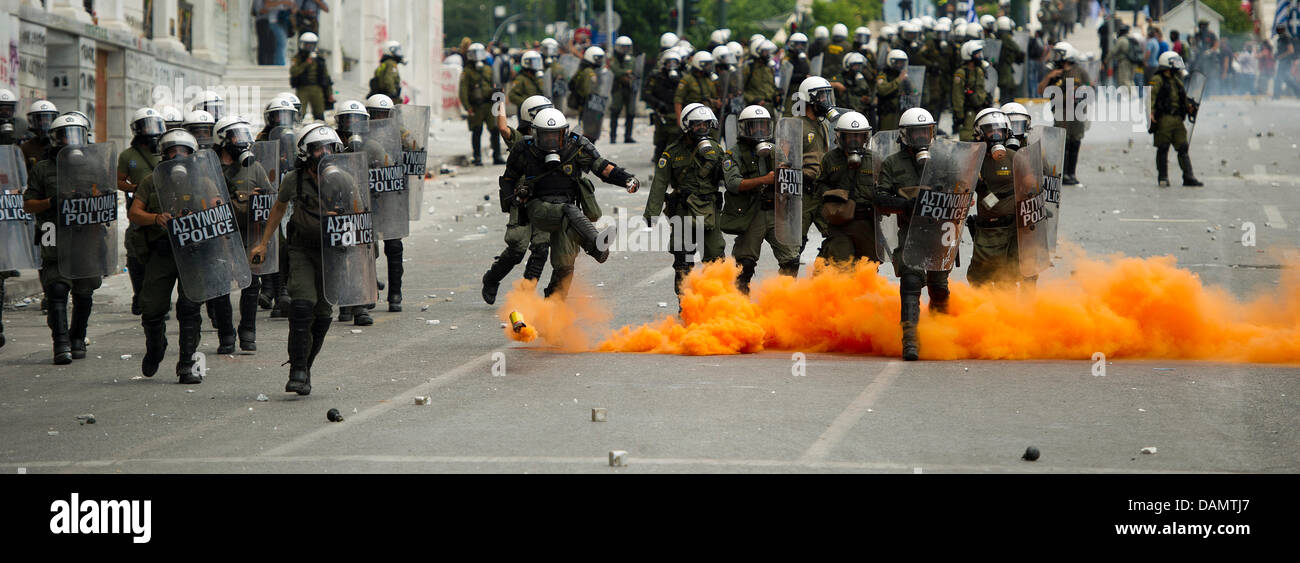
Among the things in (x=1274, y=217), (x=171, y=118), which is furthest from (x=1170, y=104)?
(x=171, y=118)

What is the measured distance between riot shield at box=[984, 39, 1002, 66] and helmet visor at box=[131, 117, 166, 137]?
697 inches

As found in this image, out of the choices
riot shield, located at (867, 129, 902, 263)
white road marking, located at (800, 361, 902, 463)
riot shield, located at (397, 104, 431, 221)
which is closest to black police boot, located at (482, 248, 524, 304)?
riot shield, located at (397, 104, 431, 221)

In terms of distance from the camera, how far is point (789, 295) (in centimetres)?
1137

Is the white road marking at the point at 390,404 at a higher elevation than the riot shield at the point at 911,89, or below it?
below

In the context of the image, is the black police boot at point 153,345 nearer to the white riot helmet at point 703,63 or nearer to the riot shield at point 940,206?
the riot shield at point 940,206

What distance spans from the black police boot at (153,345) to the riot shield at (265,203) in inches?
32.7

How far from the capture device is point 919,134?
10734mm

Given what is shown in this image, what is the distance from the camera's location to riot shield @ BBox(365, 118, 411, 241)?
518 inches

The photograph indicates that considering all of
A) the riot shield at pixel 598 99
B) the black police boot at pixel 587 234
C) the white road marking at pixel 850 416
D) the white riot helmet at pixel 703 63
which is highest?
the white riot helmet at pixel 703 63

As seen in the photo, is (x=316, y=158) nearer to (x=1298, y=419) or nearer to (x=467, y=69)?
(x=1298, y=419)

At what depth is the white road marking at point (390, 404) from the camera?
7.95m

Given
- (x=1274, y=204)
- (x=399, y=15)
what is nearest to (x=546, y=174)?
(x=1274, y=204)

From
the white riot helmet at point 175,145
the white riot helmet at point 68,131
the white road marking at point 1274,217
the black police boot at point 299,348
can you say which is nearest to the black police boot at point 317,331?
the black police boot at point 299,348

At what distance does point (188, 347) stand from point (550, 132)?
9.39 ft
